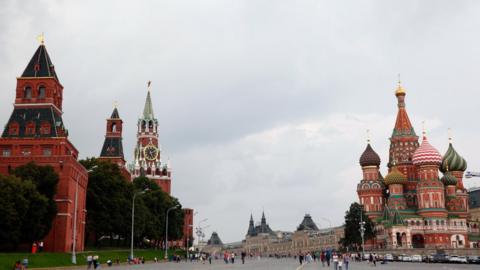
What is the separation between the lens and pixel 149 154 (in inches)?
6781

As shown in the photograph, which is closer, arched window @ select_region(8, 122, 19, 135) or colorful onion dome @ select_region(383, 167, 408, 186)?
arched window @ select_region(8, 122, 19, 135)

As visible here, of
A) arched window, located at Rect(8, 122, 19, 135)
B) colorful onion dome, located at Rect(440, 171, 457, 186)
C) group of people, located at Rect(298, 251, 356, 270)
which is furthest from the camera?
colorful onion dome, located at Rect(440, 171, 457, 186)

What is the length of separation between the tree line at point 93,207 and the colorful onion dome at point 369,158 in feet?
172

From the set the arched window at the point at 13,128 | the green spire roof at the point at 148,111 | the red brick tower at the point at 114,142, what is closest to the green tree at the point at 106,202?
the arched window at the point at 13,128

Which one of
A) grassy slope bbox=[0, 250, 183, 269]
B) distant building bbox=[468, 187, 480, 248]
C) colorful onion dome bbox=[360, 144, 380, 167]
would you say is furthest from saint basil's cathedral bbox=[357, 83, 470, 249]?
grassy slope bbox=[0, 250, 183, 269]

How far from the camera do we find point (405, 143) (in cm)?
14900

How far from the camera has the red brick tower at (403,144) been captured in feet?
474

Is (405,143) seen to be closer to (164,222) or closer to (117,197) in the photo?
(164,222)

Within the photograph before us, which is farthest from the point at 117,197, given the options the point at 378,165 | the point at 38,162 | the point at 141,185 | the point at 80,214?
the point at 378,165

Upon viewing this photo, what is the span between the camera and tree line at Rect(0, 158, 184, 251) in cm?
5794

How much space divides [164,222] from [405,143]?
70.7 metres

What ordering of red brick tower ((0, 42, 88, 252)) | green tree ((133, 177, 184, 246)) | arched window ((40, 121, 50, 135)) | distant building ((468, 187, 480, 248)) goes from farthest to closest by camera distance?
distant building ((468, 187, 480, 248)), green tree ((133, 177, 184, 246)), arched window ((40, 121, 50, 135)), red brick tower ((0, 42, 88, 252))

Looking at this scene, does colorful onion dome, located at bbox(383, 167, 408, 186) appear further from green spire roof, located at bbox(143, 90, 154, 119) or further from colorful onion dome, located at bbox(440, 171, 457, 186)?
green spire roof, located at bbox(143, 90, 154, 119)

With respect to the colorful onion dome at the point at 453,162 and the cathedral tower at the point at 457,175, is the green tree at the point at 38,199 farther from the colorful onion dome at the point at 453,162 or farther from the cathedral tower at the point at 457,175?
the colorful onion dome at the point at 453,162
